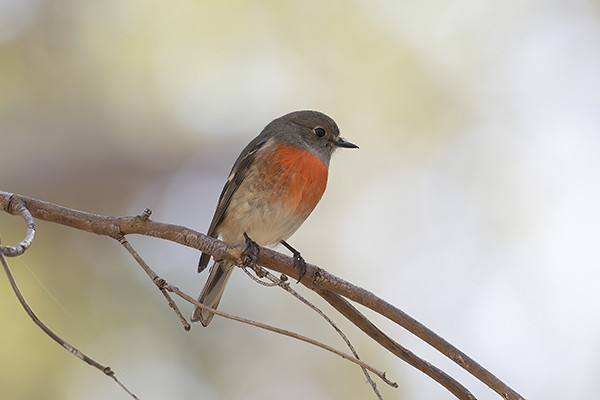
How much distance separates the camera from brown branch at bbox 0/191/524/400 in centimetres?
255

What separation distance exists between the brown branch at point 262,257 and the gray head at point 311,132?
2045 mm

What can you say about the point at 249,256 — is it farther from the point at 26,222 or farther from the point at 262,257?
the point at 26,222

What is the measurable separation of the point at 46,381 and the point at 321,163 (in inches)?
80.7

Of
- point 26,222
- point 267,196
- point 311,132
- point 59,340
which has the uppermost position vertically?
point 311,132

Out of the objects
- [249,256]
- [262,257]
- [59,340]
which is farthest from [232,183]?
[59,340]

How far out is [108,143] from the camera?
20.8 ft

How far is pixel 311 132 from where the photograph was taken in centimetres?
533

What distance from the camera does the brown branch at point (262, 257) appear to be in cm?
255

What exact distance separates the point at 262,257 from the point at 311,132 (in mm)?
2336

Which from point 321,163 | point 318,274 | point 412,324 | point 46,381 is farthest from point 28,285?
point 412,324

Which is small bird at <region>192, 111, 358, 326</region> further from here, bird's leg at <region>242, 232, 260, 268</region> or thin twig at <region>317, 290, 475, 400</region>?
thin twig at <region>317, 290, 475, 400</region>

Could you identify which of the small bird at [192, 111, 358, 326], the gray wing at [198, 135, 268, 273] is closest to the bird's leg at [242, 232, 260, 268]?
the small bird at [192, 111, 358, 326]

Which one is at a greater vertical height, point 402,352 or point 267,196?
point 267,196

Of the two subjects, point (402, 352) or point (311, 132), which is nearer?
point (402, 352)
